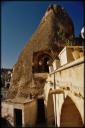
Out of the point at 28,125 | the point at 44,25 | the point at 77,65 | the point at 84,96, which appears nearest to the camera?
the point at 84,96

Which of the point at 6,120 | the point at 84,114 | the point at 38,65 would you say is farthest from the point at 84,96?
the point at 38,65

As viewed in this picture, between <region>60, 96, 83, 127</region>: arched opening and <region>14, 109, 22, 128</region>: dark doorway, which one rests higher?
<region>60, 96, 83, 127</region>: arched opening

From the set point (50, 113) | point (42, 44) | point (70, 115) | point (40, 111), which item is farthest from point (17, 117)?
→ point (70, 115)

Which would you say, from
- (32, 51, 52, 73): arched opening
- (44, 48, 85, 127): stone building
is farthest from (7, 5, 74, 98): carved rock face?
(44, 48, 85, 127): stone building

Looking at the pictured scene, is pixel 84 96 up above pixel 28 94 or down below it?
above

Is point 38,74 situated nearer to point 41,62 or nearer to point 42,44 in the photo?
Answer: point 41,62

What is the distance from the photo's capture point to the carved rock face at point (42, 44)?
19.2 m

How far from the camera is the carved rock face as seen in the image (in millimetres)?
19169

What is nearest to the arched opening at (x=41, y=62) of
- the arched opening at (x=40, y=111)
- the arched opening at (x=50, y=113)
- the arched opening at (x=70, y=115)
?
the arched opening at (x=40, y=111)

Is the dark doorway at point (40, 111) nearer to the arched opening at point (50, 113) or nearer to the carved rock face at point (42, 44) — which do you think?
the arched opening at point (50, 113)

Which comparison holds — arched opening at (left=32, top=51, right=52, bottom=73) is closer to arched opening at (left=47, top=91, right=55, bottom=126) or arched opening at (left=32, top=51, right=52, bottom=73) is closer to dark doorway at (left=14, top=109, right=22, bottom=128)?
dark doorway at (left=14, top=109, right=22, bottom=128)

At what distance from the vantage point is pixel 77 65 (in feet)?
15.3

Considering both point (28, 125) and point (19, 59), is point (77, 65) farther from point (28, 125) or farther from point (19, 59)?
point (19, 59)

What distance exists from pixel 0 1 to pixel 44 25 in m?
19.0
